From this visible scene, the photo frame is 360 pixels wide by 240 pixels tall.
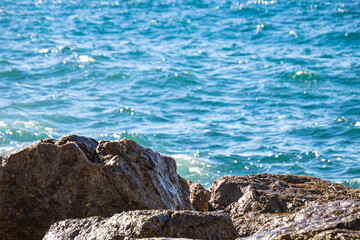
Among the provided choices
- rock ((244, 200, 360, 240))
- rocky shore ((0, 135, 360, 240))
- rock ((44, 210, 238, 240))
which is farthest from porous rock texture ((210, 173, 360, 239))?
rock ((44, 210, 238, 240))

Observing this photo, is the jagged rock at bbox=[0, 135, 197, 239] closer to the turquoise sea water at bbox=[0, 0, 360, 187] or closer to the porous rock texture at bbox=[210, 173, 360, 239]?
the porous rock texture at bbox=[210, 173, 360, 239]

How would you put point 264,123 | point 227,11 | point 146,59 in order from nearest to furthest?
point 264,123 → point 146,59 → point 227,11

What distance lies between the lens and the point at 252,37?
21375 mm

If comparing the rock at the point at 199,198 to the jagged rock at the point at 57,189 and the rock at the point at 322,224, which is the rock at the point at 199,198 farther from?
the rock at the point at 322,224

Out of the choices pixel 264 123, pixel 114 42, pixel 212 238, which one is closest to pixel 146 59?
pixel 114 42

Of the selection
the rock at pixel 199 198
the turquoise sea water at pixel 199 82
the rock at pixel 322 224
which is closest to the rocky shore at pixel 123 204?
the rock at pixel 322 224

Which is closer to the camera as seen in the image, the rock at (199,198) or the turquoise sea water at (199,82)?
the rock at (199,198)

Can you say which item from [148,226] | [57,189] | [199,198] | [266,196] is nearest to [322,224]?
[148,226]

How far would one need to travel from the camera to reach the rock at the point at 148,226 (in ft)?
9.99

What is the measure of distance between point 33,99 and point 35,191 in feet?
34.9

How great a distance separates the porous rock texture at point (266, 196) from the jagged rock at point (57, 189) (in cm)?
94

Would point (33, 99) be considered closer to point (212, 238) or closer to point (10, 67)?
point (10, 67)

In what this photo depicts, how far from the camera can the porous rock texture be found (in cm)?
436

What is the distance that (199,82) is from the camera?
16.1 metres
